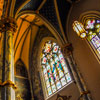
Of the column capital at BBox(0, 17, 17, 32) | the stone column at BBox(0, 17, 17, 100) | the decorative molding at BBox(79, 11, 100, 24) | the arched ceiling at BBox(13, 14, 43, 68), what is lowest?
the stone column at BBox(0, 17, 17, 100)

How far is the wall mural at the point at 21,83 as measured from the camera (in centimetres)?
1160

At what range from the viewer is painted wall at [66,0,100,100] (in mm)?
8430

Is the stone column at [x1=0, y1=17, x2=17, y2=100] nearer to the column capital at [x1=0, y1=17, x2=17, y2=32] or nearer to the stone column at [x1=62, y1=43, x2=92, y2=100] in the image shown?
the column capital at [x1=0, y1=17, x2=17, y2=32]

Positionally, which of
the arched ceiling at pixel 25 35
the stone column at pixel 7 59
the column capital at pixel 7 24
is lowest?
the stone column at pixel 7 59

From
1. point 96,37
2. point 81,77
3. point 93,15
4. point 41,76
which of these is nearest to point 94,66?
point 81,77

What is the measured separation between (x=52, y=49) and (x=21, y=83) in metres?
3.71

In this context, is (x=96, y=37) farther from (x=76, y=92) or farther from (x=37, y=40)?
(x=37, y=40)

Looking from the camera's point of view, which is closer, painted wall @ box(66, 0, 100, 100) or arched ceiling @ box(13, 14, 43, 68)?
painted wall @ box(66, 0, 100, 100)

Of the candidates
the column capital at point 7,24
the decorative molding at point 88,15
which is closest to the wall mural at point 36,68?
the decorative molding at point 88,15

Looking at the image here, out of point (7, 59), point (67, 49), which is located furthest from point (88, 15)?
point (7, 59)

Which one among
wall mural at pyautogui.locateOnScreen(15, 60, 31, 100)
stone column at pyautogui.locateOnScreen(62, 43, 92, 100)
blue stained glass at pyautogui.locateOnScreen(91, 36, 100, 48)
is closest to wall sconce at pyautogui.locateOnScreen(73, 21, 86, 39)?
blue stained glass at pyautogui.locateOnScreen(91, 36, 100, 48)

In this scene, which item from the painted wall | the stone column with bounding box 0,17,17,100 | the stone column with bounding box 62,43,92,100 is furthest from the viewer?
the painted wall

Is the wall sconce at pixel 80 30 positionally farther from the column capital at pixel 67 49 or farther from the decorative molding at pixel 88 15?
the column capital at pixel 67 49

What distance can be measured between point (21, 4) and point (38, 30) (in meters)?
5.26
